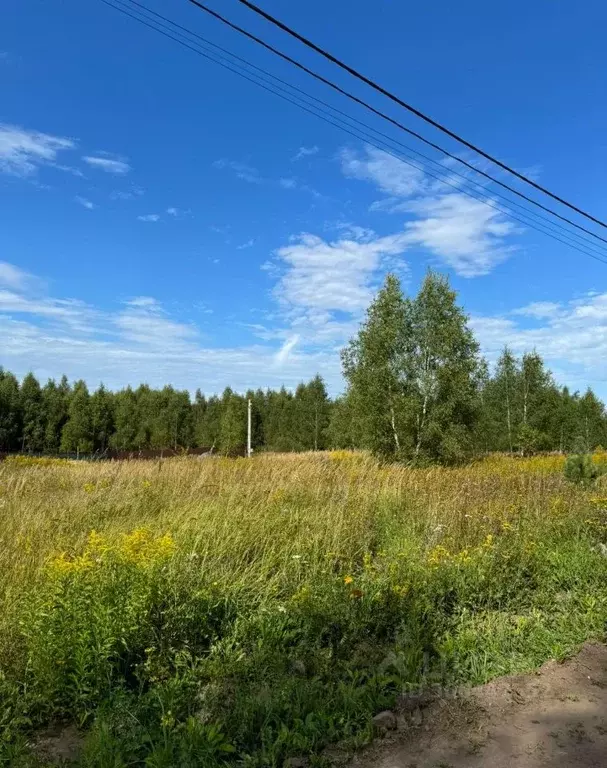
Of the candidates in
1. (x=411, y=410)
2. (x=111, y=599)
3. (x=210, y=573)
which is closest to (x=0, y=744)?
(x=111, y=599)

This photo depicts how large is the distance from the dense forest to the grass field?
680 cm

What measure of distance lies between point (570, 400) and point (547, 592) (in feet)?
149

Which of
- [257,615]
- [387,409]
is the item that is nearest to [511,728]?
[257,615]

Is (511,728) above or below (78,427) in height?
below

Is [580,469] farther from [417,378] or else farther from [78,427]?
[78,427]

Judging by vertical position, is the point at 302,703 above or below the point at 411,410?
below

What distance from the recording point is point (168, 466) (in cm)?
1046

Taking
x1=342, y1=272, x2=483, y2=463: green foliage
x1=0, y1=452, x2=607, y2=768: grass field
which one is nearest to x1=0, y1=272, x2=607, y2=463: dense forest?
x1=342, y1=272, x2=483, y2=463: green foliage

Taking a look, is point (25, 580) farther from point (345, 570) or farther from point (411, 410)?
point (411, 410)

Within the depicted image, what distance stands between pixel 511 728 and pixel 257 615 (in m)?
1.84

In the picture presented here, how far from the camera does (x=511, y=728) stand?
2832mm

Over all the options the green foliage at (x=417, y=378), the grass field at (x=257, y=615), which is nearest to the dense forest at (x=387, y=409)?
the green foliage at (x=417, y=378)

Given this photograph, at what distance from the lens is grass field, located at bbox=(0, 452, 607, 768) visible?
9.56 ft

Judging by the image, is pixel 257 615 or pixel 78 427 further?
pixel 78 427
